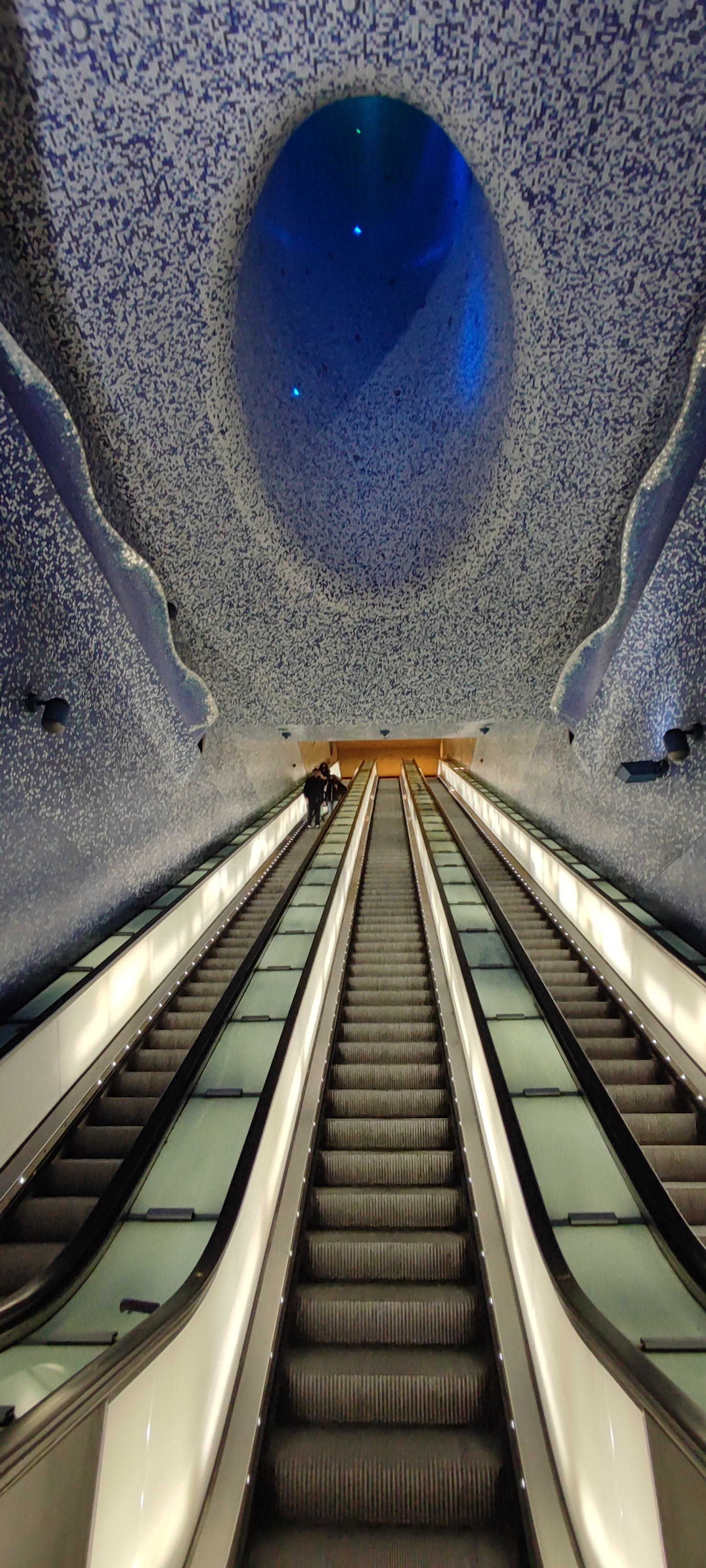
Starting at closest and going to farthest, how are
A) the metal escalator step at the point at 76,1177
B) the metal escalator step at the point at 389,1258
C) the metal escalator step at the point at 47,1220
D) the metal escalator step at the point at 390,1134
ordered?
the metal escalator step at the point at 47,1220, the metal escalator step at the point at 389,1258, the metal escalator step at the point at 76,1177, the metal escalator step at the point at 390,1134

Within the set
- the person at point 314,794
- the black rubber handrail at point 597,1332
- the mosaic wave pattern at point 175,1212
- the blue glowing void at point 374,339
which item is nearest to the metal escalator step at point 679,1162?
the black rubber handrail at point 597,1332

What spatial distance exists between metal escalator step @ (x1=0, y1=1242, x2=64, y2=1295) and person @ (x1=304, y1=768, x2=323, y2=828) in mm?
8264

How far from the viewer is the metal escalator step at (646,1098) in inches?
151

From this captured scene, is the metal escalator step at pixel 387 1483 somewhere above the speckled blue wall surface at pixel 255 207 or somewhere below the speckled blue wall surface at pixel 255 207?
below

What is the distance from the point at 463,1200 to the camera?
11.3 feet

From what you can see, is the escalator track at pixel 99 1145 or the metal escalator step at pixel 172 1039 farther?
the metal escalator step at pixel 172 1039

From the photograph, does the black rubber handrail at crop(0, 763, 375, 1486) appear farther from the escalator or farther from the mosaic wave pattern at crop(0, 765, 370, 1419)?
the escalator

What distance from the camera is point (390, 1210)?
11.2 ft

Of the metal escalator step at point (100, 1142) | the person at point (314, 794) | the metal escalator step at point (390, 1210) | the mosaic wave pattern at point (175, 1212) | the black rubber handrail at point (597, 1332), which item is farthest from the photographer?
the person at point (314, 794)

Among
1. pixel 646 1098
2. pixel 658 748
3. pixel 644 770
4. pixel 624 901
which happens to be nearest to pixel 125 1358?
pixel 646 1098

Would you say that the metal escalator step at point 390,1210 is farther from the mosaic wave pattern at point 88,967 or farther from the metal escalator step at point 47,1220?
the mosaic wave pattern at point 88,967

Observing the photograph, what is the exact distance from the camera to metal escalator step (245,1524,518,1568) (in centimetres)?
221

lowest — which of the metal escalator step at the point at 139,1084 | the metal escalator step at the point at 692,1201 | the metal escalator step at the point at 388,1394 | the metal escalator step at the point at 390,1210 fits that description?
the metal escalator step at the point at 388,1394

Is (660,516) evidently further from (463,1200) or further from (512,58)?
(463,1200)
